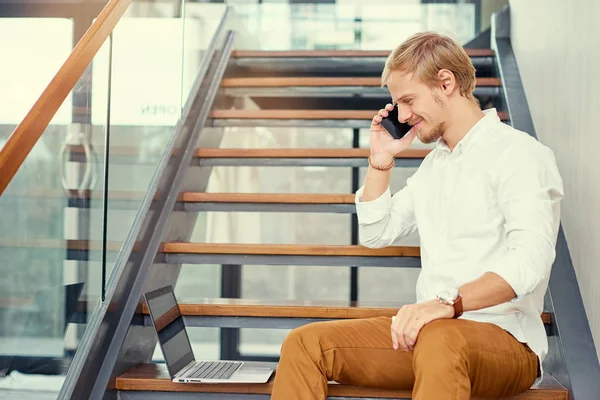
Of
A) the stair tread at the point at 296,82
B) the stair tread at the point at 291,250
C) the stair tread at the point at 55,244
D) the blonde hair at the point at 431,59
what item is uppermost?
the stair tread at the point at 296,82

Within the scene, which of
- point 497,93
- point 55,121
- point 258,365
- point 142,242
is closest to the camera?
point 55,121

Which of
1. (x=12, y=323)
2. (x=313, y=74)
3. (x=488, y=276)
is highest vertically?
(x=313, y=74)

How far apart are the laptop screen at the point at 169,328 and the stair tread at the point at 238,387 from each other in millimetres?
60

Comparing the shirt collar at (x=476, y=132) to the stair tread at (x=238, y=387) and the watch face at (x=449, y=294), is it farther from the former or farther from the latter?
the stair tread at (x=238, y=387)

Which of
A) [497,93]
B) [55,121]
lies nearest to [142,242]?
[55,121]

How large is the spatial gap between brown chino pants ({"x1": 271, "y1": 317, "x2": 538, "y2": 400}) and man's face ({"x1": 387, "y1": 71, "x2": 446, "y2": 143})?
1.65ft

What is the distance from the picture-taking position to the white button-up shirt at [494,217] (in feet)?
5.55

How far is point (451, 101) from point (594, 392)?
0.82 m

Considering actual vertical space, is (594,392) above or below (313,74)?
below

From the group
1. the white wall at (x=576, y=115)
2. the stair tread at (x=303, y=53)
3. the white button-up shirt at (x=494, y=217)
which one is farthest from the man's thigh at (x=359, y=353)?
the stair tread at (x=303, y=53)

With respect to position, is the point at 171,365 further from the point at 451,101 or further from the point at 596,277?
the point at 596,277

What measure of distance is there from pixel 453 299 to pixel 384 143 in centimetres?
65

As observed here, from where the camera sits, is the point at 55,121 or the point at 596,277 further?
the point at 596,277

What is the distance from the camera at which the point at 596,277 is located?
82.7 inches
